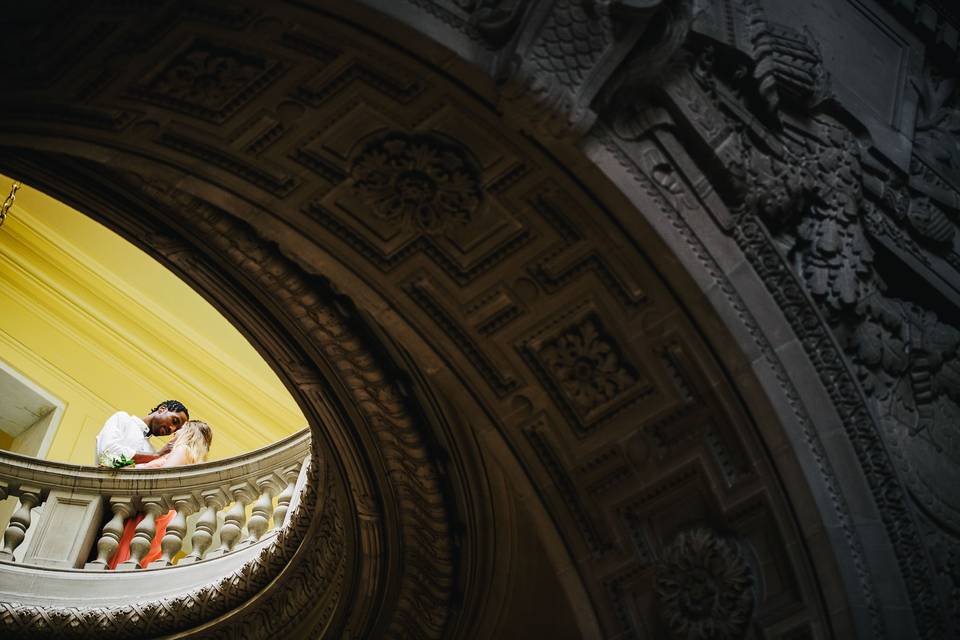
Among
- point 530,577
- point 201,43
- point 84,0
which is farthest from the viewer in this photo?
point 530,577

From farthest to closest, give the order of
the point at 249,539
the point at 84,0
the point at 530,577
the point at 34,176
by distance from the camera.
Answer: the point at 249,539 < the point at 530,577 < the point at 34,176 < the point at 84,0

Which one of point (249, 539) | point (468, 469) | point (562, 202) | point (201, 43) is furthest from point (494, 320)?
point (249, 539)

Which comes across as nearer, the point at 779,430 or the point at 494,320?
the point at 779,430

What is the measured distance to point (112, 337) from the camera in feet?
42.7

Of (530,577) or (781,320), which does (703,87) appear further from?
(530,577)

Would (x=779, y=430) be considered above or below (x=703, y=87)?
below

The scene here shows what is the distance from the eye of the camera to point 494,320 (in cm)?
577

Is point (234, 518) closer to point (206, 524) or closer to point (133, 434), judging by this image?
point (206, 524)

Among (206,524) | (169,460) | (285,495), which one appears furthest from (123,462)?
(285,495)

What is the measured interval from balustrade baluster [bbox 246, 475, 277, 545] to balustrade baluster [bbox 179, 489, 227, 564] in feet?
0.90

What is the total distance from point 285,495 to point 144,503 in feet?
3.50

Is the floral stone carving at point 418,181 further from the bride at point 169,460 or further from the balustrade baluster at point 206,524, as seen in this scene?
the bride at point 169,460

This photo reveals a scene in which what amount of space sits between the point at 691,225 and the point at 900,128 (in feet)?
6.32

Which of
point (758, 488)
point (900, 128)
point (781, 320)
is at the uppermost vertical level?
point (900, 128)
